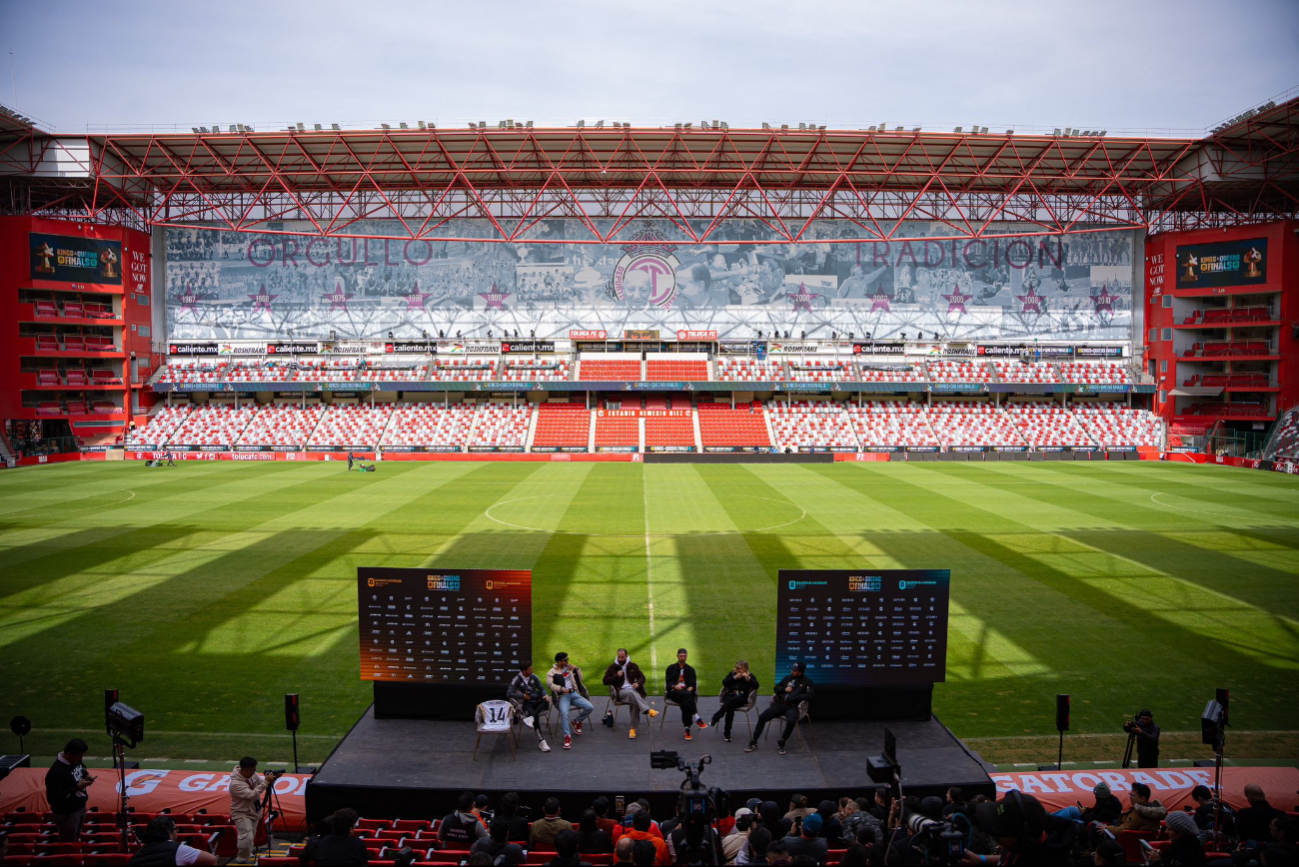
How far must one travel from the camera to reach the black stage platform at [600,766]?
8.82m

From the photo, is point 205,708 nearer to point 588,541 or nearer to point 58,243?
point 588,541

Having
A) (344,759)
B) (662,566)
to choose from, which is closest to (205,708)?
(344,759)

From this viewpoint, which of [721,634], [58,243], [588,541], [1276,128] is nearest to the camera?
[721,634]

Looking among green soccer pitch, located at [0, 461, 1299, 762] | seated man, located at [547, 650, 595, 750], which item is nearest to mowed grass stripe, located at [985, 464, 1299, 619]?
green soccer pitch, located at [0, 461, 1299, 762]

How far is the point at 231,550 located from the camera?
Answer: 2225 centimetres

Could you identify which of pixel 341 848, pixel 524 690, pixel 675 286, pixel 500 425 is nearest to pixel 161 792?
pixel 341 848

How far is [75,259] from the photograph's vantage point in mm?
49125

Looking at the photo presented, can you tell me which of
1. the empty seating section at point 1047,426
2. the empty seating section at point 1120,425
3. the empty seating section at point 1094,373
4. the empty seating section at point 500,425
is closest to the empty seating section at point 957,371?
the empty seating section at point 1047,426

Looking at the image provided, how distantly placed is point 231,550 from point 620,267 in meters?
40.3

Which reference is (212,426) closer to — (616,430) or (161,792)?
(616,430)

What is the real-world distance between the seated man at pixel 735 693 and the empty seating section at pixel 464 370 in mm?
47426

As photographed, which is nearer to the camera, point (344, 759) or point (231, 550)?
point (344, 759)

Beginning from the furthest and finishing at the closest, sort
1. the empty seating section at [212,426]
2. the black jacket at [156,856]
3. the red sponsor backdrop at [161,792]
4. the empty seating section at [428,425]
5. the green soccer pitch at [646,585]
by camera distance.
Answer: the empty seating section at [428,425] → the empty seating section at [212,426] → the green soccer pitch at [646,585] → the red sponsor backdrop at [161,792] → the black jacket at [156,856]

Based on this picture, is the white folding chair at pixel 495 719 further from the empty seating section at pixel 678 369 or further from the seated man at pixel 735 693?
the empty seating section at pixel 678 369
